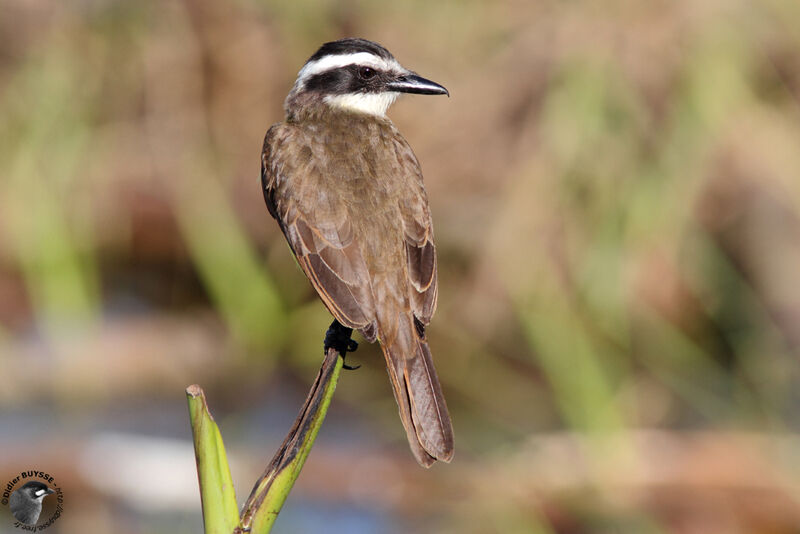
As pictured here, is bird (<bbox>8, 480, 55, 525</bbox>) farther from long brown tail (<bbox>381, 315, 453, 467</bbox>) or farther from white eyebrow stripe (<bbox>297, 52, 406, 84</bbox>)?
white eyebrow stripe (<bbox>297, 52, 406, 84</bbox>)

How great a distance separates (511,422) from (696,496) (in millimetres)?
1350

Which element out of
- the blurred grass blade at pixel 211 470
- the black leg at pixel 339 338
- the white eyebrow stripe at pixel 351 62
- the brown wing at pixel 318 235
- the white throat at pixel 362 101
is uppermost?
the white eyebrow stripe at pixel 351 62

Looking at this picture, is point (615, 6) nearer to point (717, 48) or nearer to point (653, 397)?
point (717, 48)

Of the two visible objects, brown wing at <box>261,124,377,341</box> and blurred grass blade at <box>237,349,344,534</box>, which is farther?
brown wing at <box>261,124,377,341</box>

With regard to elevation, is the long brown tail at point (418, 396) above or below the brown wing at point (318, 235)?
below

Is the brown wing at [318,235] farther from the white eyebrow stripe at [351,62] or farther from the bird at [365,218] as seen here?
the white eyebrow stripe at [351,62]

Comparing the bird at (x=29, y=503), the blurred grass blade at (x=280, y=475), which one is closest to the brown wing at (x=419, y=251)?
the blurred grass blade at (x=280, y=475)

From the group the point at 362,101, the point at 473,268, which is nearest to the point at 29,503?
the point at 362,101

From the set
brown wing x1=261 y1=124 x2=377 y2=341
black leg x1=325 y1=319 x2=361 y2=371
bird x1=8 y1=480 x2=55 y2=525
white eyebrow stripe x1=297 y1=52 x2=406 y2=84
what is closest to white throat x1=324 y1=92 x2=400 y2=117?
white eyebrow stripe x1=297 y1=52 x2=406 y2=84

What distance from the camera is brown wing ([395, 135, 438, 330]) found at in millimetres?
3625

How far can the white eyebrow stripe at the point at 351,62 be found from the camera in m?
4.11

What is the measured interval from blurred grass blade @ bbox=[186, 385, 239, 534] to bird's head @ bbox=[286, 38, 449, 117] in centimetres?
205

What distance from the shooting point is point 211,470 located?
2.28 meters

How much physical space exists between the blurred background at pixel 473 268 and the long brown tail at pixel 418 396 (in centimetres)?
228
